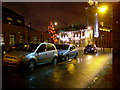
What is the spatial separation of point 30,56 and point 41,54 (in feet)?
4.02

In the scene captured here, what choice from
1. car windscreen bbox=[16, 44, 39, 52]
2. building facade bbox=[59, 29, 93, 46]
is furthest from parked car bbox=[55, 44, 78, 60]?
building facade bbox=[59, 29, 93, 46]

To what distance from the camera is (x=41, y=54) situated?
34.7 feet

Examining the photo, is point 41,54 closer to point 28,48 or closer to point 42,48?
point 42,48

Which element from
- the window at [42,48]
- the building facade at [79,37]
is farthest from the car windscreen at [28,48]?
the building facade at [79,37]

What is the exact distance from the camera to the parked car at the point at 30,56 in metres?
9.10

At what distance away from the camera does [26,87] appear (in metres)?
6.19

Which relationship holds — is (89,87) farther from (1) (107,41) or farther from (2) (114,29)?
(1) (107,41)

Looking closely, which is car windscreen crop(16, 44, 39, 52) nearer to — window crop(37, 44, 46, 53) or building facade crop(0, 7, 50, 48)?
window crop(37, 44, 46, 53)

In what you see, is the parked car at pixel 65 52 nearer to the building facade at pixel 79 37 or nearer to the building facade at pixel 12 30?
the building facade at pixel 12 30

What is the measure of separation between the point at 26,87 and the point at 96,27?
55808mm

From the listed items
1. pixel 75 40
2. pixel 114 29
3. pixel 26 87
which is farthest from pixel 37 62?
pixel 75 40

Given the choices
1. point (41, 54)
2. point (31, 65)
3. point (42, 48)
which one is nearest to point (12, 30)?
point (42, 48)

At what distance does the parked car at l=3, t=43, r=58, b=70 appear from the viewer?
9.10 metres

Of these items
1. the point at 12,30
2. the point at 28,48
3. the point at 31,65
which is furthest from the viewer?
the point at 12,30
